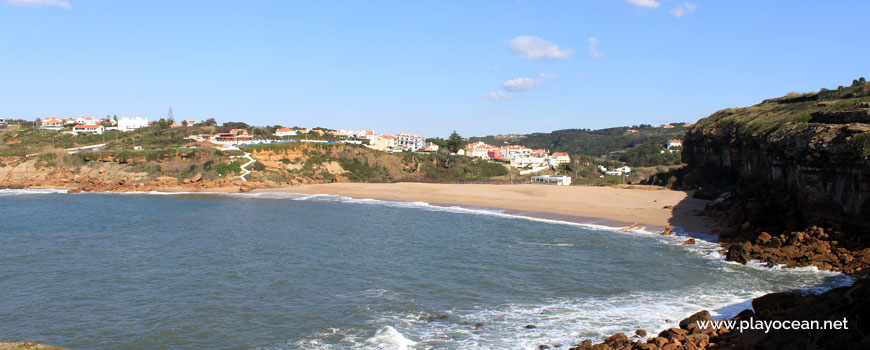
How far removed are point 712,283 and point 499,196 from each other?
28.0m

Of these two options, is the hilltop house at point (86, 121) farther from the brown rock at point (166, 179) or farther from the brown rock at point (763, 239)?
the brown rock at point (763, 239)

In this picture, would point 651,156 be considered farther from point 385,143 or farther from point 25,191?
point 25,191

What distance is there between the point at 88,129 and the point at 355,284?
321 feet

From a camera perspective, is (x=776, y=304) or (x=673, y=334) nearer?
(x=673, y=334)

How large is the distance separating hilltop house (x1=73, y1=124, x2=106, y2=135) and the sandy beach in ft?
192

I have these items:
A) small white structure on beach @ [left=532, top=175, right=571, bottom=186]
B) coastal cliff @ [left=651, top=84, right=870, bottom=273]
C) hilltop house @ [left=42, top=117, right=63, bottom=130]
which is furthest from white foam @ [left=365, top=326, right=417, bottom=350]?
hilltop house @ [left=42, top=117, right=63, bottom=130]

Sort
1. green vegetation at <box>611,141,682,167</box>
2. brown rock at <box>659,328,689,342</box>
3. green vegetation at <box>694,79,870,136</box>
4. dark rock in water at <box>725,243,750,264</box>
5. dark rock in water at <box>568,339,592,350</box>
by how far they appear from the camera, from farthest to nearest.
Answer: green vegetation at <box>611,141,682,167</box>
green vegetation at <box>694,79,870,136</box>
dark rock in water at <box>725,243,750,264</box>
dark rock in water at <box>568,339,592,350</box>
brown rock at <box>659,328,689,342</box>

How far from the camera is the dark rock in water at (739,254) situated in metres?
19.3

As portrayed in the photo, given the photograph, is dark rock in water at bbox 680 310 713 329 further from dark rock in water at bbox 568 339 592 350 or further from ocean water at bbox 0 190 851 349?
dark rock in water at bbox 568 339 592 350

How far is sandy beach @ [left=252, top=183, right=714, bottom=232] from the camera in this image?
101 feet

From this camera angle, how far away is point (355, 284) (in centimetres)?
1702

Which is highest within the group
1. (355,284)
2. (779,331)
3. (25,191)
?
(779,331)

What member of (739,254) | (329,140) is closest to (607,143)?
(329,140)

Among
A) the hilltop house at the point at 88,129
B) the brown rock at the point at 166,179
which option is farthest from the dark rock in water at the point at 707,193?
the hilltop house at the point at 88,129
